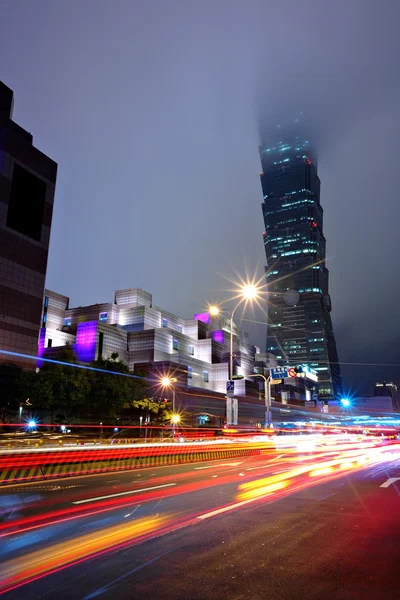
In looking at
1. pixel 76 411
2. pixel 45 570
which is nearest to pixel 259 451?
pixel 45 570

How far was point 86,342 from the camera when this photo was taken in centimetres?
9556

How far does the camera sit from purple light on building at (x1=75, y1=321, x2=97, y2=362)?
95062mm

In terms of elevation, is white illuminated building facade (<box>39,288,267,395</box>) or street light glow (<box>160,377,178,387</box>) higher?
white illuminated building facade (<box>39,288,267,395</box>)

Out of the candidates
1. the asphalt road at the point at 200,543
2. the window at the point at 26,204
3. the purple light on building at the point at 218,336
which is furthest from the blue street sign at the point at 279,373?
the purple light on building at the point at 218,336

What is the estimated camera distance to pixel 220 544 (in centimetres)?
726

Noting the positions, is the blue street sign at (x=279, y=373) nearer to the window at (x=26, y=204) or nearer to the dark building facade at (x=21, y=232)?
the dark building facade at (x=21, y=232)

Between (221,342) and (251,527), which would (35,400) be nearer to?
(251,527)

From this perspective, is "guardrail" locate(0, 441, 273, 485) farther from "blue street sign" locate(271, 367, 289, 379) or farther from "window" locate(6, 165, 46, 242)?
"window" locate(6, 165, 46, 242)

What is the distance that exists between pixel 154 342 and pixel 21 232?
43.0m

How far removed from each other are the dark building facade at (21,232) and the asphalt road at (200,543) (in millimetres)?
58129

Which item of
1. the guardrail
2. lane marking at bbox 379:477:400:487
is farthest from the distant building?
lane marking at bbox 379:477:400:487

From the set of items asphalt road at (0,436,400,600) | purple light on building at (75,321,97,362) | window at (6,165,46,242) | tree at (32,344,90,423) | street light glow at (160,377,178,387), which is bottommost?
asphalt road at (0,436,400,600)

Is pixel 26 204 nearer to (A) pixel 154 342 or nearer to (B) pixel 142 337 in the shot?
(B) pixel 142 337

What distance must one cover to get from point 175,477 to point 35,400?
42.2m
